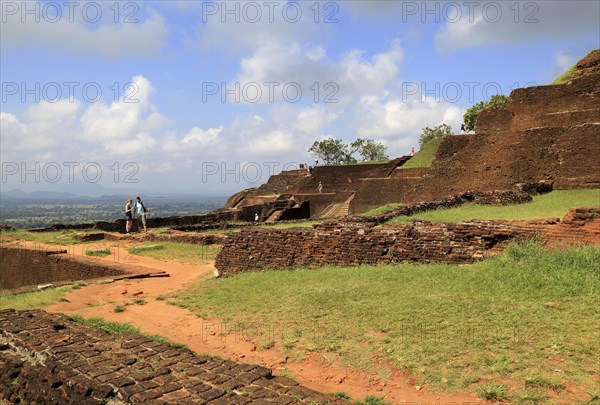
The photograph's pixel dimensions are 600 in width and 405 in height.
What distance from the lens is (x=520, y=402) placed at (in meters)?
3.93

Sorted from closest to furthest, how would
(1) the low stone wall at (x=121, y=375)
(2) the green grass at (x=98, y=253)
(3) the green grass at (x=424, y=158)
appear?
(1) the low stone wall at (x=121, y=375) < (2) the green grass at (x=98, y=253) < (3) the green grass at (x=424, y=158)

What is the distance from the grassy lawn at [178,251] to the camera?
1456cm

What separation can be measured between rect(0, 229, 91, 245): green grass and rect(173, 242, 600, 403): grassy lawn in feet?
46.2

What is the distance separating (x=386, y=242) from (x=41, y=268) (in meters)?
11.2

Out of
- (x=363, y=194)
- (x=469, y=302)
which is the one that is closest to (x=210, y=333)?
(x=469, y=302)

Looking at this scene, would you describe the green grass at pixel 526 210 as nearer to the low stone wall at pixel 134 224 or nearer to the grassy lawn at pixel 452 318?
the grassy lawn at pixel 452 318

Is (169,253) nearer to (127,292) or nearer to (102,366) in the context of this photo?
(127,292)

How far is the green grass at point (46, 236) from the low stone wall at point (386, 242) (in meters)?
12.1

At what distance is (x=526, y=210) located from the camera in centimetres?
1297

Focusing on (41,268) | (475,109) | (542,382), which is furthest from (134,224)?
(475,109)

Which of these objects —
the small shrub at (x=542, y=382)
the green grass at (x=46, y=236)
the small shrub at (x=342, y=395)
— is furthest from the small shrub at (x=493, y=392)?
the green grass at (x=46, y=236)

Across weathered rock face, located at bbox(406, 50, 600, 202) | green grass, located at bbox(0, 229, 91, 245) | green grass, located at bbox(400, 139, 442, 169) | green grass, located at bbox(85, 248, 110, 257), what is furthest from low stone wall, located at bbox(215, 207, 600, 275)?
green grass, located at bbox(400, 139, 442, 169)

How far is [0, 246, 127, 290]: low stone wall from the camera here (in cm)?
1259

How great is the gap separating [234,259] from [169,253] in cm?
562
